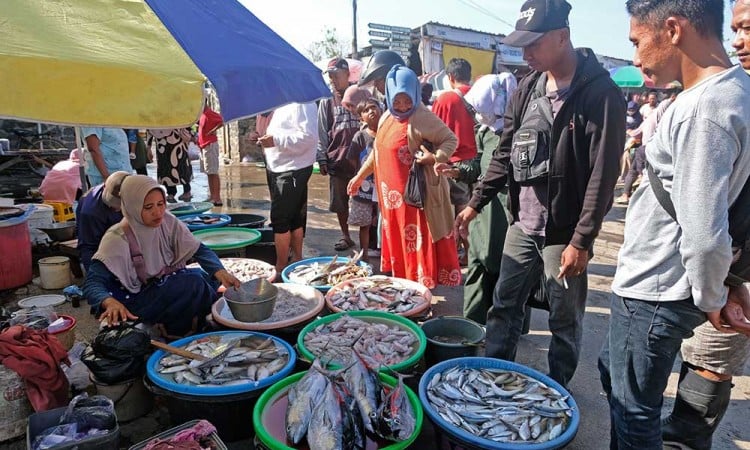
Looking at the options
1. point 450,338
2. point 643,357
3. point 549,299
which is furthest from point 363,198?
point 643,357

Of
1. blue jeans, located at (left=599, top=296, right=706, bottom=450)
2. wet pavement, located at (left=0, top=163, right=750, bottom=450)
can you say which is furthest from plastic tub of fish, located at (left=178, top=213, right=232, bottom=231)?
blue jeans, located at (left=599, top=296, right=706, bottom=450)

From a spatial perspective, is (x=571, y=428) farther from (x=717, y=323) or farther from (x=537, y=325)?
(x=537, y=325)

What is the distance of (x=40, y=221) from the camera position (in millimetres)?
5727

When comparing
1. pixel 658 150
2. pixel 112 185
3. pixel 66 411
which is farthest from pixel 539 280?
pixel 112 185

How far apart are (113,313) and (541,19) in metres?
3.14

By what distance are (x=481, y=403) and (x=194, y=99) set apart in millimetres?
2227

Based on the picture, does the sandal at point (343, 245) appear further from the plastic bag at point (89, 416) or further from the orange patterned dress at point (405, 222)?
the plastic bag at point (89, 416)

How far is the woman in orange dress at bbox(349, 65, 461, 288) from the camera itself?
4.00 m

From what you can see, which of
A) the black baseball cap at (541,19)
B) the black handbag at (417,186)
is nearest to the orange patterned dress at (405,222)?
the black handbag at (417,186)

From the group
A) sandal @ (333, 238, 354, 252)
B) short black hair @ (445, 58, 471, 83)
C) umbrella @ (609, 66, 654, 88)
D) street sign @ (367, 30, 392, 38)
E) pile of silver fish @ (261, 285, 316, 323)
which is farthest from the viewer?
street sign @ (367, 30, 392, 38)

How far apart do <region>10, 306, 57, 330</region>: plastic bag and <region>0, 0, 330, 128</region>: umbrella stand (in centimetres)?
215

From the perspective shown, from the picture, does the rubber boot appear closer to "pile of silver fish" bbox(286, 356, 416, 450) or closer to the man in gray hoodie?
the man in gray hoodie

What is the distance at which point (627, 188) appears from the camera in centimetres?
1017

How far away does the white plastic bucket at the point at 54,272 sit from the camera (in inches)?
193
